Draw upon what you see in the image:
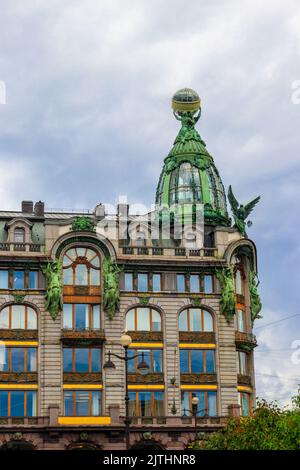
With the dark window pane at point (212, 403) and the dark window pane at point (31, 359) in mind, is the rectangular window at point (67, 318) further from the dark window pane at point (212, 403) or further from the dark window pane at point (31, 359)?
the dark window pane at point (212, 403)

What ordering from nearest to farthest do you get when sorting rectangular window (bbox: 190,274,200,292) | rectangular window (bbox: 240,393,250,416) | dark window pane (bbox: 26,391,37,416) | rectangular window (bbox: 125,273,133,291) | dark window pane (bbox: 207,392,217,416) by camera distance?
dark window pane (bbox: 26,391,37,416) → dark window pane (bbox: 207,392,217,416) → rectangular window (bbox: 125,273,133,291) → rectangular window (bbox: 240,393,250,416) → rectangular window (bbox: 190,274,200,292)

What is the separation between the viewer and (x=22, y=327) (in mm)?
88750

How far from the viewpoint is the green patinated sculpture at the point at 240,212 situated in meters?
95.8

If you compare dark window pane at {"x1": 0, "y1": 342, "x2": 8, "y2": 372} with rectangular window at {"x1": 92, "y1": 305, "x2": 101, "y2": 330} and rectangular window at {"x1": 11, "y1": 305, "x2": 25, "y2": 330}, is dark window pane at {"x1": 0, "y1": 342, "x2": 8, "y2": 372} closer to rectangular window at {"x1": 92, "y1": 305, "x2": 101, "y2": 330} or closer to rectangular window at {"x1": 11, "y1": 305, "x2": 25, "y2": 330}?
rectangular window at {"x1": 11, "y1": 305, "x2": 25, "y2": 330}

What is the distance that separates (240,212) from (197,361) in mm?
14982

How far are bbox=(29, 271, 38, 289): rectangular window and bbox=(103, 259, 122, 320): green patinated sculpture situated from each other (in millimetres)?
5992

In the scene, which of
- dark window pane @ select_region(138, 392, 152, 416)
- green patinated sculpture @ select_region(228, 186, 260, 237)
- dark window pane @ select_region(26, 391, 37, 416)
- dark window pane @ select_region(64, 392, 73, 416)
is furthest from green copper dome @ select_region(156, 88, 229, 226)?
dark window pane @ select_region(26, 391, 37, 416)

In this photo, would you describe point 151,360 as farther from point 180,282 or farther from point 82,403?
point 180,282

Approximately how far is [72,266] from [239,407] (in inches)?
748

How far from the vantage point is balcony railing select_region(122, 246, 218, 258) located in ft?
304
